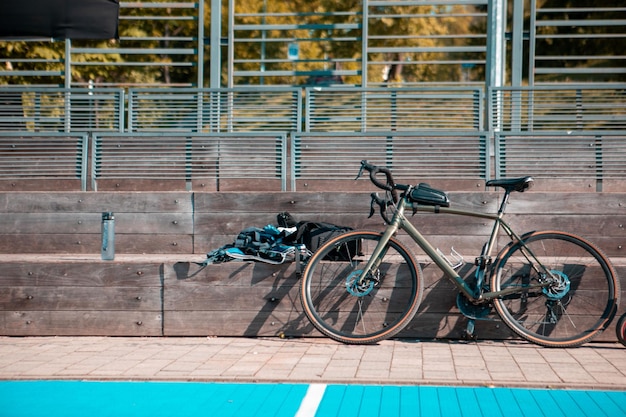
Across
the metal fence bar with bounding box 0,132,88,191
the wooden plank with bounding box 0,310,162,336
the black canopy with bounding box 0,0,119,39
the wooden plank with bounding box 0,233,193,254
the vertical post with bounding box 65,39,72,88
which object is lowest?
the wooden plank with bounding box 0,310,162,336

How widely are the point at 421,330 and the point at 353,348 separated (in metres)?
0.69

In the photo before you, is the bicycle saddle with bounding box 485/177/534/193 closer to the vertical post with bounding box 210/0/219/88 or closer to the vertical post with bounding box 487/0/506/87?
the vertical post with bounding box 487/0/506/87

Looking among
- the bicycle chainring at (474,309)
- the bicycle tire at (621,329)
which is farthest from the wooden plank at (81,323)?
the bicycle tire at (621,329)

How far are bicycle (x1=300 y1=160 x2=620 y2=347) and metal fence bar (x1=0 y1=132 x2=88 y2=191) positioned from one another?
3984 millimetres

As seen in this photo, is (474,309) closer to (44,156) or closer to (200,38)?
(44,156)

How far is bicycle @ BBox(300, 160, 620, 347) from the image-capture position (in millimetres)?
7355

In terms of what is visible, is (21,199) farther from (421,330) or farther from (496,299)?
(496,299)

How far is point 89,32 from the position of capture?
517 inches

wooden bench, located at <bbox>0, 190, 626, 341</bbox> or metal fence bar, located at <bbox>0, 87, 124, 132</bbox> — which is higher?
metal fence bar, located at <bbox>0, 87, 124, 132</bbox>

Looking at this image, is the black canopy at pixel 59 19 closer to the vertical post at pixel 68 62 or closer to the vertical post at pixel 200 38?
the vertical post at pixel 68 62

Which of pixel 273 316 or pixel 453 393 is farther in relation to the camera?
pixel 273 316

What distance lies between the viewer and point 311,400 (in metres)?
5.59

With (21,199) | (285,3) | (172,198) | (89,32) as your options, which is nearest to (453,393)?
(172,198)

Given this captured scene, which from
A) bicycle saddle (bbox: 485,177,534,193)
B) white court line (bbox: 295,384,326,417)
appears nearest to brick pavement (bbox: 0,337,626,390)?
white court line (bbox: 295,384,326,417)
